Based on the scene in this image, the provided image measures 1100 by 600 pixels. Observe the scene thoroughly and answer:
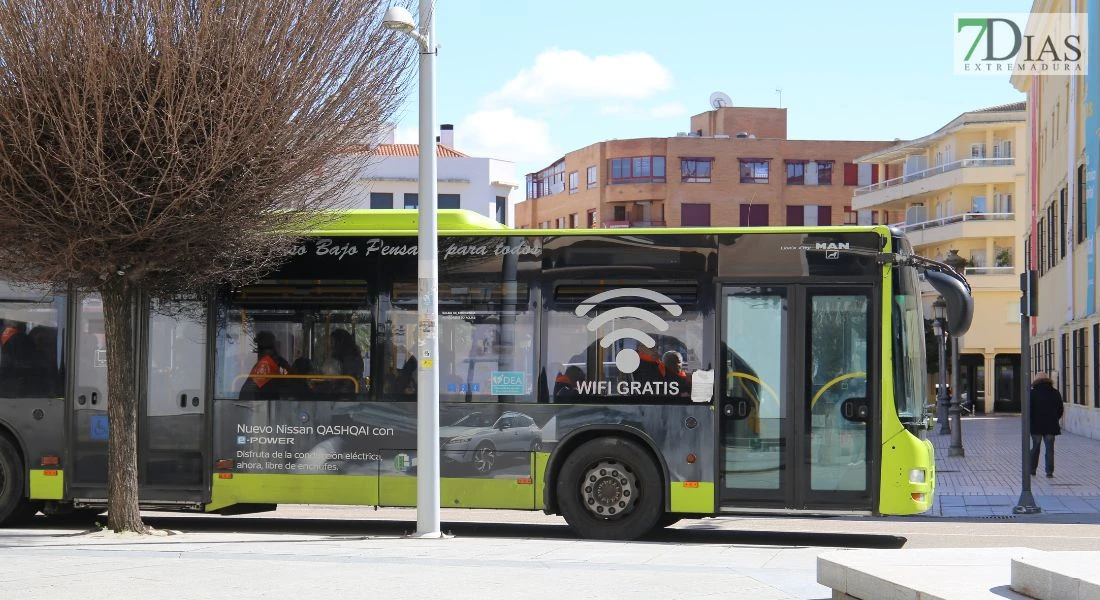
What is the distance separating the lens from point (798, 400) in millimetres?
13602

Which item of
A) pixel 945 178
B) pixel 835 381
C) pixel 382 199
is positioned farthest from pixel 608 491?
pixel 945 178

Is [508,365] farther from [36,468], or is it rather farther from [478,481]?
[36,468]

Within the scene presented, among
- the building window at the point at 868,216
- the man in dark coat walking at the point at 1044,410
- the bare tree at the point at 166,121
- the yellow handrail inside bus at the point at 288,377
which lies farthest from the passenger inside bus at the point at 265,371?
the building window at the point at 868,216

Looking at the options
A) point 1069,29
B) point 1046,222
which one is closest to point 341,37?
point 1069,29

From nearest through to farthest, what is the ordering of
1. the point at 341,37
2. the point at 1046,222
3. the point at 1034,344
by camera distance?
the point at 341,37 < the point at 1046,222 < the point at 1034,344

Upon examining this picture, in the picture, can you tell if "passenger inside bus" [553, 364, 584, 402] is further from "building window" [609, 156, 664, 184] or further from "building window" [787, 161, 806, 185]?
"building window" [787, 161, 806, 185]

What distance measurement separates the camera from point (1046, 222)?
50.9 meters

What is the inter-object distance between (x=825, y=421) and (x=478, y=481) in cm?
338

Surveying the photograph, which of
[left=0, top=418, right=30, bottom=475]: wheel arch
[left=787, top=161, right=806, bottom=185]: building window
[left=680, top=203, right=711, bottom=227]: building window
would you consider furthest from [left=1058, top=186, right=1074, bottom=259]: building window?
[left=787, top=161, right=806, bottom=185]: building window

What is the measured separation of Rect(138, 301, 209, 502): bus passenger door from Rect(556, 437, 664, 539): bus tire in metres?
3.75

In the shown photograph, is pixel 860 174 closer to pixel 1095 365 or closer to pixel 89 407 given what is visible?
pixel 1095 365

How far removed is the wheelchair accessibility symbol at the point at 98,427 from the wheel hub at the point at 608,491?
16.4ft

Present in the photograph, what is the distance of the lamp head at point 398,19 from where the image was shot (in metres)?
12.3

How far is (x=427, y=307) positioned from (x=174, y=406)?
317 centimetres
